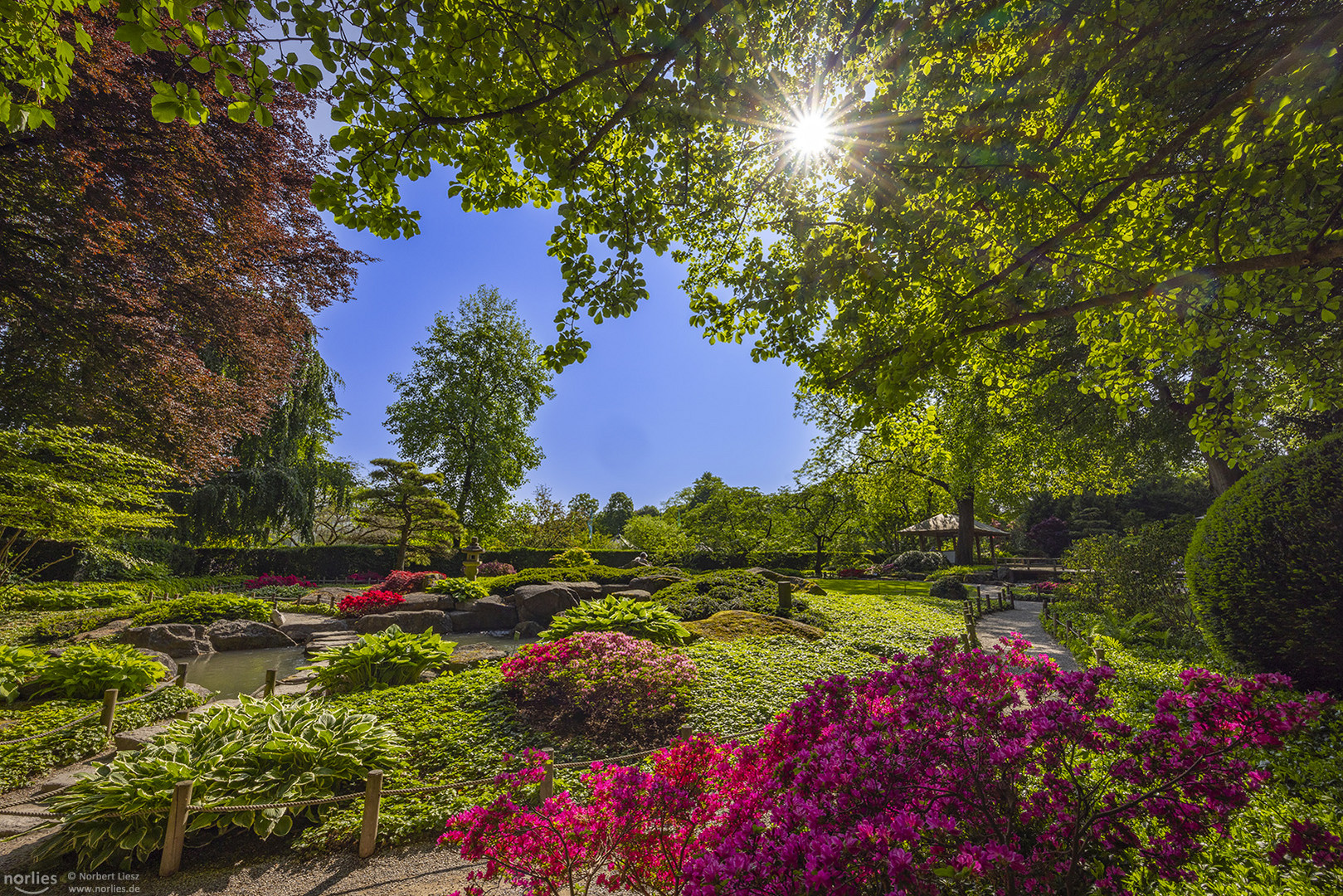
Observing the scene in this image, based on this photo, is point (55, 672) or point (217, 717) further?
point (55, 672)

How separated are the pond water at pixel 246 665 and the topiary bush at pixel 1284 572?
9.70m

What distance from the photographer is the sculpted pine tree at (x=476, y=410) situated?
22719 mm

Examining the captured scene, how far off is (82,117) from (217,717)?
8.21 m

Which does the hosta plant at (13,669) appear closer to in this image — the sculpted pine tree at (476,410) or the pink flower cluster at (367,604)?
the pink flower cluster at (367,604)

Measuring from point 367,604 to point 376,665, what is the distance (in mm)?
6856

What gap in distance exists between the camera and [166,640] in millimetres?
9242

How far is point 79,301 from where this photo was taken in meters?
7.07

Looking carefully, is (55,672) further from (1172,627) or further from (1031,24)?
(1172,627)

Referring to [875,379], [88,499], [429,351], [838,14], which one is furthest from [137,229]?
[429,351]

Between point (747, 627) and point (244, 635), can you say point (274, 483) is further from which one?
point (747, 627)

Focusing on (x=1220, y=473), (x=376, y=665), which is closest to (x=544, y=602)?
(x=376, y=665)

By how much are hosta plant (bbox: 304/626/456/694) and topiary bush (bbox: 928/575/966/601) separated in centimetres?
1542

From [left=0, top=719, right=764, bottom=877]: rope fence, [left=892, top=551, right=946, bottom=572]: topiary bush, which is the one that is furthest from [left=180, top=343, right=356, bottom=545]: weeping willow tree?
[left=892, top=551, right=946, bottom=572]: topiary bush

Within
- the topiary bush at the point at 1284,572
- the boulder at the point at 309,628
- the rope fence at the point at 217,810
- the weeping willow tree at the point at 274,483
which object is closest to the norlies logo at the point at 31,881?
the rope fence at the point at 217,810
